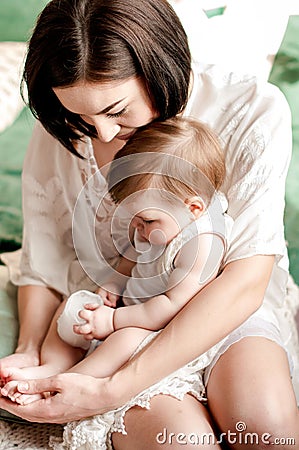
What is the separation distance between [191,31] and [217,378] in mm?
944

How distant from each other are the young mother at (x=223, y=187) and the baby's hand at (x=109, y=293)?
176mm

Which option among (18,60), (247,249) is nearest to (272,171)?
(247,249)

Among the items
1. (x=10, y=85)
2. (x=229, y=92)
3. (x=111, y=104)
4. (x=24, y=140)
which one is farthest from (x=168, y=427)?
(x=10, y=85)

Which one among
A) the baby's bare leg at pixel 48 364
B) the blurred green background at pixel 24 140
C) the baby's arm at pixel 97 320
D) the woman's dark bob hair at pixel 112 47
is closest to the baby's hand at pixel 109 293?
the baby's arm at pixel 97 320

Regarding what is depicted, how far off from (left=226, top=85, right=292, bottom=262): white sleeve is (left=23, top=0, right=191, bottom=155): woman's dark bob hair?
0.16m

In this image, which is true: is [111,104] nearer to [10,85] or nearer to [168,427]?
[168,427]

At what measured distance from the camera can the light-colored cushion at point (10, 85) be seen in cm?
214

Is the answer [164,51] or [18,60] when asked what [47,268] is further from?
[18,60]

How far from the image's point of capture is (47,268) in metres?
1.68

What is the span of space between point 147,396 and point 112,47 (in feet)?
1.93

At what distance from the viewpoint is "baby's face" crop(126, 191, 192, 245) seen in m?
1.35

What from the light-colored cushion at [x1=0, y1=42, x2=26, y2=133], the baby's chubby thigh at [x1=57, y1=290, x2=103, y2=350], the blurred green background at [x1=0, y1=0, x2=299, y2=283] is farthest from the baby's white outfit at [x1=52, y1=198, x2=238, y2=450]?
the light-colored cushion at [x1=0, y1=42, x2=26, y2=133]

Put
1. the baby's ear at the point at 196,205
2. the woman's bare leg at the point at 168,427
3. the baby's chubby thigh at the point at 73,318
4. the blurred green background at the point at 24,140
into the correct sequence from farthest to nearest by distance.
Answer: the blurred green background at the point at 24,140 → the baby's chubby thigh at the point at 73,318 → the baby's ear at the point at 196,205 → the woman's bare leg at the point at 168,427

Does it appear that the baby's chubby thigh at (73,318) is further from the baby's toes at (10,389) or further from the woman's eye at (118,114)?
the woman's eye at (118,114)
